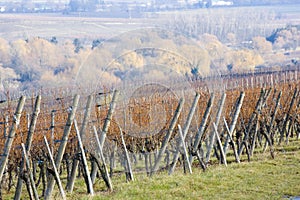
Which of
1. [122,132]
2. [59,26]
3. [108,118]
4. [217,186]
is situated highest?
[108,118]

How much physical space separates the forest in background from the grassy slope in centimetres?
249

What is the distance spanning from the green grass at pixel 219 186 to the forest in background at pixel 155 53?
247 cm

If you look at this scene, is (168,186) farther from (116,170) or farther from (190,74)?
(116,170)

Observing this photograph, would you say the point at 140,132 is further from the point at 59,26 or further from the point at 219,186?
the point at 59,26

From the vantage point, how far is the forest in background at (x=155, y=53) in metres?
15.8

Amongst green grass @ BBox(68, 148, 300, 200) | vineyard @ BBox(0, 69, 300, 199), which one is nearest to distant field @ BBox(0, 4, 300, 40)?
vineyard @ BBox(0, 69, 300, 199)

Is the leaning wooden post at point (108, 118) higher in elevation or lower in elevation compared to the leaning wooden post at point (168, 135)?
higher

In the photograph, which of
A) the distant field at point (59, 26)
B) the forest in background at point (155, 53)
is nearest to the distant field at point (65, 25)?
the distant field at point (59, 26)

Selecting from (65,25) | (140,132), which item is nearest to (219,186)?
(140,132)

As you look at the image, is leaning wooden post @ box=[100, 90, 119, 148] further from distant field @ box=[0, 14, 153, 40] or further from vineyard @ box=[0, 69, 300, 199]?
distant field @ box=[0, 14, 153, 40]

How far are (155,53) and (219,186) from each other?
10.8ft

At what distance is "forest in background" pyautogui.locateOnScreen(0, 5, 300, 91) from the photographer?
51.8ft

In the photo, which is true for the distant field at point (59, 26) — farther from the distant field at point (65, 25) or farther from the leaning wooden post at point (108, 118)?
the leaning wooden post at point (108, 118)

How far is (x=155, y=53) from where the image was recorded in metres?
15.9
